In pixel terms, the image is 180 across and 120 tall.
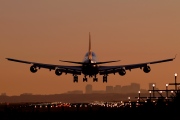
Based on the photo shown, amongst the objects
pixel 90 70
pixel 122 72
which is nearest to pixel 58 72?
pixel 90 70

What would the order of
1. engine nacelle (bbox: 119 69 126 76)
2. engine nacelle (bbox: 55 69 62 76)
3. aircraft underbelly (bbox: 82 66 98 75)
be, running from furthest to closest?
1. engine nacelle (bbox: 119 69 126 76)
2. engine nacelle (bbox: 55 69 62 76)
3. aircraft underbelly (bbox: 82 66 98 75)

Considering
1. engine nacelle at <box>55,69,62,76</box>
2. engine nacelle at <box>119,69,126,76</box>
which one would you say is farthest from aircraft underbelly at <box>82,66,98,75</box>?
engine nacelle at <box>119,69,126,76</box>

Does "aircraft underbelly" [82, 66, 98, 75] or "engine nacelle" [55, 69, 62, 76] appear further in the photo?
"engine nacelle" [55, 69, 62, 76]

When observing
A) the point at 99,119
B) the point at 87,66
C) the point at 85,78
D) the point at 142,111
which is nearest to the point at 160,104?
the point at 142,111

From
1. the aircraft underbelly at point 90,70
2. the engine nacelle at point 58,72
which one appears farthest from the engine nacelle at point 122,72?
the engine nacelle at point 58,72

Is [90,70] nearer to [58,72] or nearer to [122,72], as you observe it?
[58,72]

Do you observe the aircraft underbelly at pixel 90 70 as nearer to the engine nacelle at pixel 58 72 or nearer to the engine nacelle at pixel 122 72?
the engine nacelle at pixel 58 72

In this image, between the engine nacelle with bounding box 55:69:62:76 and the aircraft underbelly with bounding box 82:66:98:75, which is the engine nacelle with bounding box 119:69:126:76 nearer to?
the aircraft underbelly with bounding box 82:66:98:75

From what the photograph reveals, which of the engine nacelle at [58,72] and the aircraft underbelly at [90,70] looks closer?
the aircraft underbelly at [90,70]

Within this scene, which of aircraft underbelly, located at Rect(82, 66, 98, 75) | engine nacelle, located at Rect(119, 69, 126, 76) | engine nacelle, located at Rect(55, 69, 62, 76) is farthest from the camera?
engine nacelle, located at Rect(119, 69, 126, 76)

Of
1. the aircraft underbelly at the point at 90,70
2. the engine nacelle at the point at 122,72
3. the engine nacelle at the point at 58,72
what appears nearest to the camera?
the aircraft underbelly at the point at 90,70

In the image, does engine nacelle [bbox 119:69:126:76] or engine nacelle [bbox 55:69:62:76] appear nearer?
engine nacelle [bbox 55:69:62:76]
